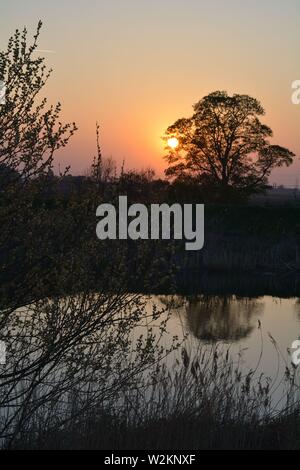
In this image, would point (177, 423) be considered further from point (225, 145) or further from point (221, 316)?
point (225, 145)

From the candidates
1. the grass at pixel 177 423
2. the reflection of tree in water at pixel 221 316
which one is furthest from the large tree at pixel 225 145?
the grass at pixel 177 423

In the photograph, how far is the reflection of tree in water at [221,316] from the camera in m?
16.6

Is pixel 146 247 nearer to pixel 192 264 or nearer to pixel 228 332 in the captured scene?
pixel 228 332

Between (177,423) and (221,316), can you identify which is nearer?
(177,423)

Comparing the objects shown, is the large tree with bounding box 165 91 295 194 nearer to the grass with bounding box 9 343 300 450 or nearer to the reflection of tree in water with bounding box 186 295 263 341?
the reflection of tree in water with bounding box 186 295 263 341

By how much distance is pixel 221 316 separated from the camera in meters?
20.0

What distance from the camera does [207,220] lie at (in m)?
35.2

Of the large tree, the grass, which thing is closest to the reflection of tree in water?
the grass

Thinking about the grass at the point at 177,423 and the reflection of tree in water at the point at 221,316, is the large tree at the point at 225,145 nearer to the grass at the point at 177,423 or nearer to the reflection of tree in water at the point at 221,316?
the reflection of tree in water at the point at 221,316

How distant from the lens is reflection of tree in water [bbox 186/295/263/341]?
16578 millimetres

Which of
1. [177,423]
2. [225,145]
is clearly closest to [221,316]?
[177,423]

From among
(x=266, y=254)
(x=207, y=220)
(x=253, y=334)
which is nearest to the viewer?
(x=253, y=334)

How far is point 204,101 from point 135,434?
4255 cm

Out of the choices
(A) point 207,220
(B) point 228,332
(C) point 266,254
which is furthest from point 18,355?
(A) point 207,220
